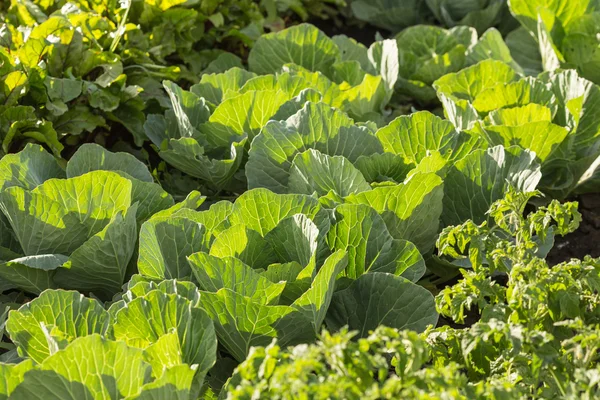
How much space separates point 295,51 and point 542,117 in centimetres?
142

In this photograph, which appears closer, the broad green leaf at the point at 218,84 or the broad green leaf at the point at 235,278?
the broad green leaf at the point at 235,278

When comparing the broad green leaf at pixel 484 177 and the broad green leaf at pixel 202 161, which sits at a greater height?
the broad green leaf at pixel 202 161

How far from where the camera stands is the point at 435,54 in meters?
4.51

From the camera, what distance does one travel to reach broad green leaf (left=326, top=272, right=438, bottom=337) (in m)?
2.66

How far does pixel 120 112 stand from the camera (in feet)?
12.7

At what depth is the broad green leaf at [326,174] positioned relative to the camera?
9.79 ft

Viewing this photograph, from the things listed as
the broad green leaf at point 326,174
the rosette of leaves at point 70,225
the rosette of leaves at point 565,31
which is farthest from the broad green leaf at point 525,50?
the rosette of leaves at point 70,225

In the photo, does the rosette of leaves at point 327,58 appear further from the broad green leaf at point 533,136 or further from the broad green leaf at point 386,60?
the broad green leaf at point 533,136

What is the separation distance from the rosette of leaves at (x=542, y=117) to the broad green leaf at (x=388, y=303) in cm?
102

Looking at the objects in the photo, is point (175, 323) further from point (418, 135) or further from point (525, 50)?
point (525, 50)

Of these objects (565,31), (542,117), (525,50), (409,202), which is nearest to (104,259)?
(409,202)

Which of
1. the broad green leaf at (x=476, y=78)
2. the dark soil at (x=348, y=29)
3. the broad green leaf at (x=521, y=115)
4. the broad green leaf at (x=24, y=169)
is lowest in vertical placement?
the dark soil at (x=348, y=29)

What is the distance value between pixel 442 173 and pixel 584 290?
3.02 ft

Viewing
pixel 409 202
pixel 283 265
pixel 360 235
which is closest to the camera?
pixel 283 265
